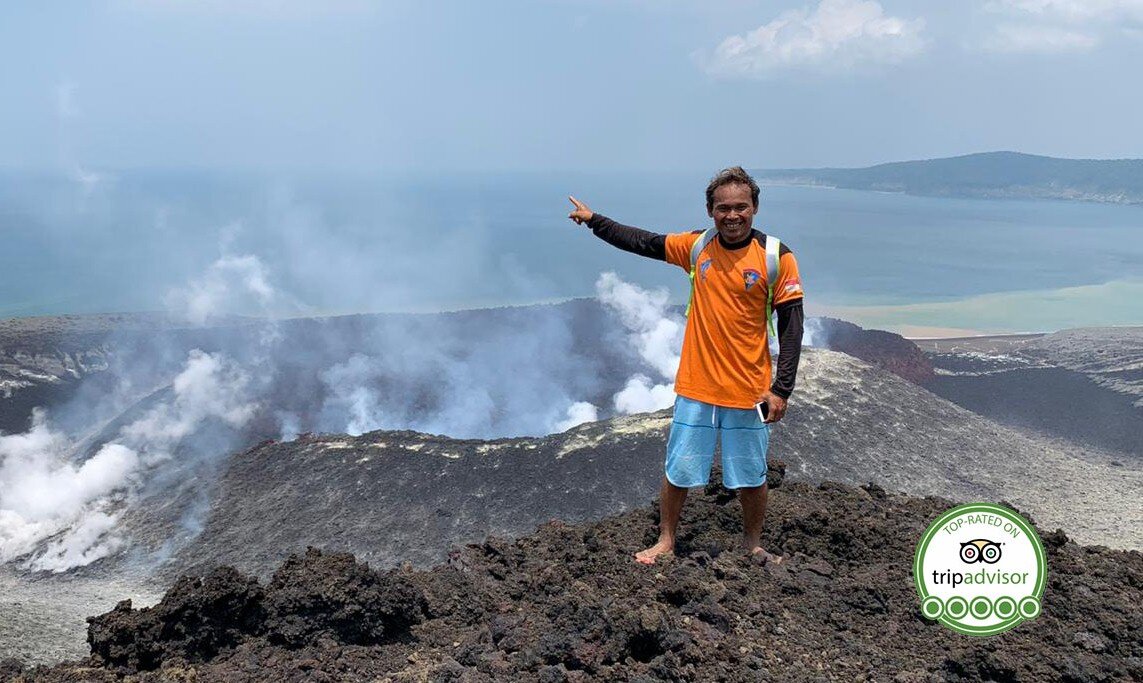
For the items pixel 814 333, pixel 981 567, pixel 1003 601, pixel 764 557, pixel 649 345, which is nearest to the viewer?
pixel 981 567

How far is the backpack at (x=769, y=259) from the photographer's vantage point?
204 inches

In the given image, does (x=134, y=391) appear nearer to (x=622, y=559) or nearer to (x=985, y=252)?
(x=622, y=559)

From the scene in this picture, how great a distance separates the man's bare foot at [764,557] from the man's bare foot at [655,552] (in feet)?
1.81

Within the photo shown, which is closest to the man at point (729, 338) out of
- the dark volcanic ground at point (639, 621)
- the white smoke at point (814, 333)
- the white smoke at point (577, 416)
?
the dark volcanic ground at point (639, 621)

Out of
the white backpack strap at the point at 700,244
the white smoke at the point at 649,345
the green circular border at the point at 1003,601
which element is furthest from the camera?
the white smoke at the point at 649,345

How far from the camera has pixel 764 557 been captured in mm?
5848

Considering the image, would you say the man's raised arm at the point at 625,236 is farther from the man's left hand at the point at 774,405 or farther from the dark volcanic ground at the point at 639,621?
the dark volcanic ground at the point at 639,621

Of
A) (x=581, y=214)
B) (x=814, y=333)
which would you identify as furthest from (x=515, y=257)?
(x=581, y=214)

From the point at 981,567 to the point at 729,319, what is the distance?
1.97 m

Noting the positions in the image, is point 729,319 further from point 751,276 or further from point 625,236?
point 625,236

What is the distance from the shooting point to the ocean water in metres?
60.3

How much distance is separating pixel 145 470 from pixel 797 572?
15953mm

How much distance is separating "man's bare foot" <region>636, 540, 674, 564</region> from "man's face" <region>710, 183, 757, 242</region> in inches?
85.2

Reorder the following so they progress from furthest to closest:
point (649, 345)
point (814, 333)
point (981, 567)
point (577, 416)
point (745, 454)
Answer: point (814, 333) < point (649, 345) < point (577, 416) < point (745, 454) < point (981, 567)
